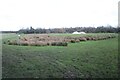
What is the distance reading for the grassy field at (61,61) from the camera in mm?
6484

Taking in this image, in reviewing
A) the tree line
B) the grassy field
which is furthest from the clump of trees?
the grassy field

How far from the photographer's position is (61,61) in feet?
23.1

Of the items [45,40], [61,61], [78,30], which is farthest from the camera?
[78,30]

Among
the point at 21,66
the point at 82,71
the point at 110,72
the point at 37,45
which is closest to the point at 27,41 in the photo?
the point at 37,45

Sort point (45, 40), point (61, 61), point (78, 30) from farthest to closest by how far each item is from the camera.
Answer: point (78, 30)
point (45, 40)
point (61, 61)

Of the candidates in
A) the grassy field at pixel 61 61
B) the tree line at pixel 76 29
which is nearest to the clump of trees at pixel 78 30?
the tree line at pixel 76 29

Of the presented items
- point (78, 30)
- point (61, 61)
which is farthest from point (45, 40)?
point (78, 30)

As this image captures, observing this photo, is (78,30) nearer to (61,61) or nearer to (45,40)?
(45,40)

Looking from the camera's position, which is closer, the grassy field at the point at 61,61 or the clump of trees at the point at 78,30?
the grassy field at the point at 61,61

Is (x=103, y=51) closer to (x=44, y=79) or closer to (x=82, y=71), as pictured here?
(x=82, y=71)

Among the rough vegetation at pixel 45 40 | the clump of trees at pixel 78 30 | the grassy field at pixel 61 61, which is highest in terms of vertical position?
the clump of trees at pixel 78 30

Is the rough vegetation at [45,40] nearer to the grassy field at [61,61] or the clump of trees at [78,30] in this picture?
the grassy field at [61,61]

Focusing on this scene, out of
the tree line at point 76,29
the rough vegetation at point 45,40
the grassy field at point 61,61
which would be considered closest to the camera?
the grassy field at point 61,61

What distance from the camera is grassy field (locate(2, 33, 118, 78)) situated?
6.48 m
